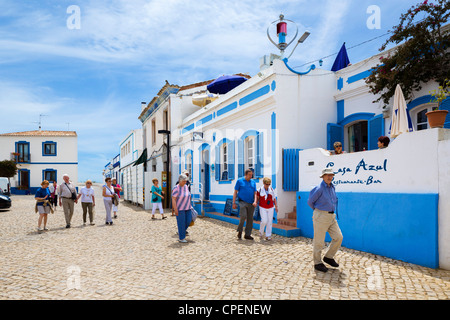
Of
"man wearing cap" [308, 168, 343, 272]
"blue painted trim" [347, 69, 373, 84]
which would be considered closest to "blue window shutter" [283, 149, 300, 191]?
"blue painted trim" [347, 69, 373, 84]

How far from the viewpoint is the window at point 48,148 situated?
40062 mm

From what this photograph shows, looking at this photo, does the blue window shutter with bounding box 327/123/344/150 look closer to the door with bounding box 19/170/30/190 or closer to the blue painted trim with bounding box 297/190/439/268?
the blue painted trim with bounding box 297/190/439/268

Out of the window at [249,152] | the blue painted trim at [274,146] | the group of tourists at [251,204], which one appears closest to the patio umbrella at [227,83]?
the window at [249,152]

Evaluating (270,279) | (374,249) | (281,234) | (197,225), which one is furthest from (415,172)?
(197,225)

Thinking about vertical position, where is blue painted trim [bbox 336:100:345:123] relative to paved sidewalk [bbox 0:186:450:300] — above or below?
above

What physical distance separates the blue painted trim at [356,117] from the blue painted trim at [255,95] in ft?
8.01

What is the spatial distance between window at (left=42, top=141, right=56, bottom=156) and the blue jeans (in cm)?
3784

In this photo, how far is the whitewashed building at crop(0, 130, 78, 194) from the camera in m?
38.8

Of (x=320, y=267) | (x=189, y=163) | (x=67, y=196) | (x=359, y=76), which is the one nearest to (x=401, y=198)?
(x=320, y=267)

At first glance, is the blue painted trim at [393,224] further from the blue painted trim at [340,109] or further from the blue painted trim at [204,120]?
the blue painted trim at [204,120]

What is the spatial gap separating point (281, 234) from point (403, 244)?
3.36m

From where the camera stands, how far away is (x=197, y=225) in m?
10.9

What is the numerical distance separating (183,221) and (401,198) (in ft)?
14.9
